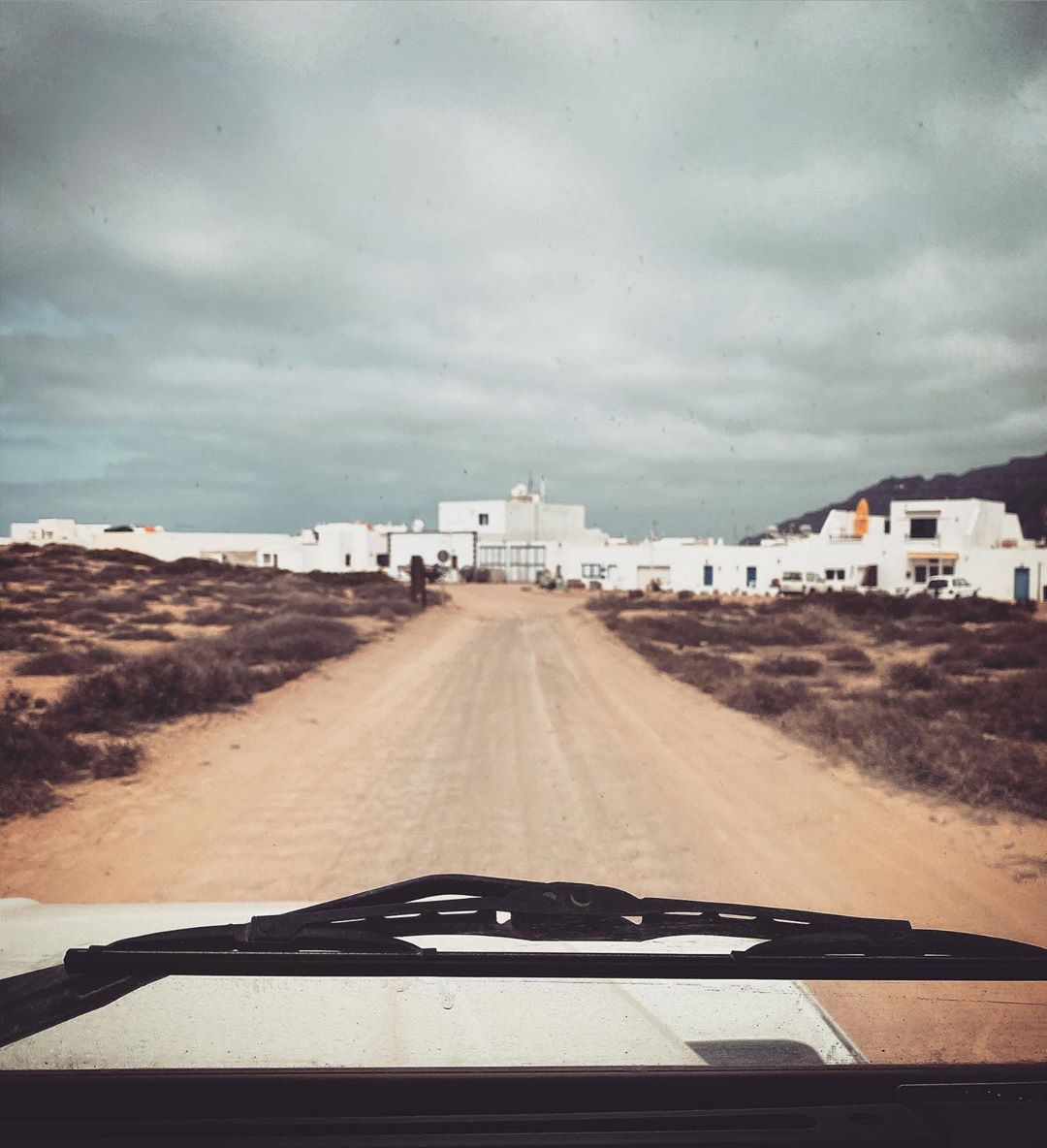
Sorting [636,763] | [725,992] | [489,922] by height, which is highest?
[489,922]

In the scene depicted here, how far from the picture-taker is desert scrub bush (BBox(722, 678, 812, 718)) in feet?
39.2

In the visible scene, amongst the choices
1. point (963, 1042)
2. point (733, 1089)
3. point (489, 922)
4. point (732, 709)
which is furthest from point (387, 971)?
point (732, 709)

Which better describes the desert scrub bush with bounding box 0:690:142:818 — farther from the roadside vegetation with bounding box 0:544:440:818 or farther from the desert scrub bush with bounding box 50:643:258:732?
the desert scrub bush with bounding box 50:643:258:732

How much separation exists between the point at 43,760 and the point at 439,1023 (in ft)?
23.9

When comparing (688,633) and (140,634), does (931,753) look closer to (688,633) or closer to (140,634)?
(688,633)

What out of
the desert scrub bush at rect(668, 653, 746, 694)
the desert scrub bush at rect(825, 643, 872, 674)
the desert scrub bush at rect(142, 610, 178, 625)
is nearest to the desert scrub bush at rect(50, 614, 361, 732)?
the desert scrub bush at rect(142, 610, 178, 625)

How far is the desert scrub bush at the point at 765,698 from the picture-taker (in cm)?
1195

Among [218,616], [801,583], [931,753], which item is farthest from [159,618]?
[801,583]

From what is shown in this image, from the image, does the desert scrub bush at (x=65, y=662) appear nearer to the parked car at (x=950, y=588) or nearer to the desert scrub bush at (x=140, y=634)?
the desert scrub bush at (x=140, y=634)

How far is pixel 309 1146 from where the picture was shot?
1520 mm

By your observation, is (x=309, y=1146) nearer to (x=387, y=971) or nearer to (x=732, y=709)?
(x=387, y=971)

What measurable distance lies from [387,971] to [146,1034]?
2.07 ft

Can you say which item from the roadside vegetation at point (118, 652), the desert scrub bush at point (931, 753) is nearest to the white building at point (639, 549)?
the roadside vegetation at point (118, 652)

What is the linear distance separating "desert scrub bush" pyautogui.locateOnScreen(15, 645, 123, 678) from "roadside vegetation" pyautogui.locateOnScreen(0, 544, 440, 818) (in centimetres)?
2
